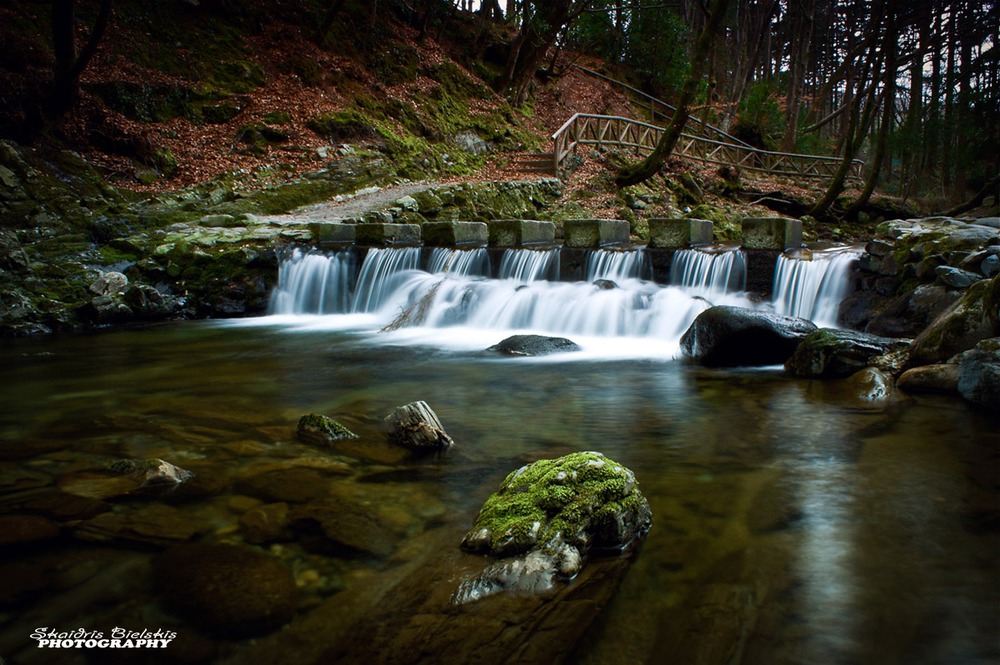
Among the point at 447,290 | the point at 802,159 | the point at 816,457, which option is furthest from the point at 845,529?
the point at 802,159

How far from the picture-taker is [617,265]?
11.2 metres

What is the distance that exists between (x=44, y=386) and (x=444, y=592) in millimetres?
6191

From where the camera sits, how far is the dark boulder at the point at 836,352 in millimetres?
6570

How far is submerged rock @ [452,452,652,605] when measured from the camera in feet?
8.77

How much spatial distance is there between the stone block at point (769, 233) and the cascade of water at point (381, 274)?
6.22 meters

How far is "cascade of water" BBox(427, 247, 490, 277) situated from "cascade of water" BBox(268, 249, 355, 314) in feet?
5.69

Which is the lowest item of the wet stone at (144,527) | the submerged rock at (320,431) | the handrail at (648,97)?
the wet stone at (144,527)

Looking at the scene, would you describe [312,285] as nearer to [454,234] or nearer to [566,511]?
[454,234]

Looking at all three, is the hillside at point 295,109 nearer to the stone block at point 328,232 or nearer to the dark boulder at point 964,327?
the stone block at point 328,232

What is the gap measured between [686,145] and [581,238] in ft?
50.0

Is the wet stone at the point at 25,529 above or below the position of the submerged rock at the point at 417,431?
below

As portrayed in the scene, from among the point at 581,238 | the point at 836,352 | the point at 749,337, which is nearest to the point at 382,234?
the point at 581,238

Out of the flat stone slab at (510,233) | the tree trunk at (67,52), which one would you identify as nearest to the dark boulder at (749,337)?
the flat stone slab at (510,233)

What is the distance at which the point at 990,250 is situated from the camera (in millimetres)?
7258
